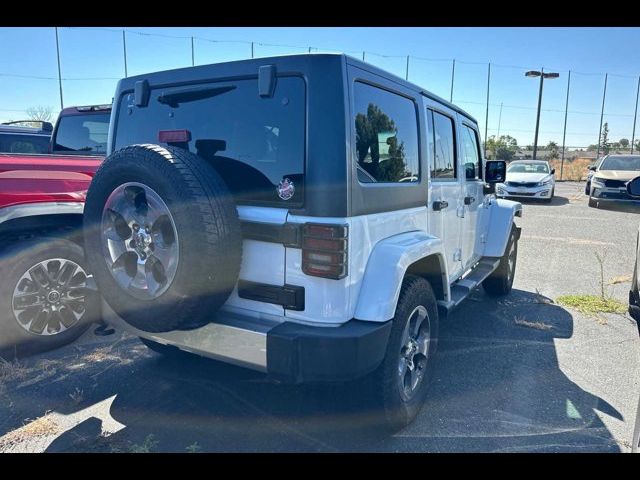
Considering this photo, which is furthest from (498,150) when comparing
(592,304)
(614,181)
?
(592,304)

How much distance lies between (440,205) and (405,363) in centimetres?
124

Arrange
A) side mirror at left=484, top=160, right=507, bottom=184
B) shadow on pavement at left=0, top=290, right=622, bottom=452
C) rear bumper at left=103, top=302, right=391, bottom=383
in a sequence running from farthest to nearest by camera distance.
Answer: side mirror at left=484, top=160, right=507, bottom=184 < shadow on pavement at left=0, top=290, right=622, bottom=452 < rear bumper at left=103, top=302, right=391, bottom=383

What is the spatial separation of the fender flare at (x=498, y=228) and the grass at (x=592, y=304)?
1.08 meters

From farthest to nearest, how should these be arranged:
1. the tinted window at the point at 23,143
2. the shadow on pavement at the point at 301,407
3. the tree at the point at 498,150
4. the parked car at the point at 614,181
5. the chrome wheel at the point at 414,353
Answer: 1. the tree at the point at 498,150
2. the parked car at the point at 614,181
3. the tinted window at the point at 23,143
4. the chrome wheel at the point at 414,353
5. the shadow on pavement at the point at 301,407

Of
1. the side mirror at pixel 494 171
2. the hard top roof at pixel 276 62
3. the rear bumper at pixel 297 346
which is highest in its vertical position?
the hard top roof at pixel 276 62

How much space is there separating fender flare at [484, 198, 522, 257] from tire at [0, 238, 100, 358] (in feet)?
13.3

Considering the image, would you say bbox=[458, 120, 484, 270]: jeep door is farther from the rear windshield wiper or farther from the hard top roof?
the rear windshield wiper

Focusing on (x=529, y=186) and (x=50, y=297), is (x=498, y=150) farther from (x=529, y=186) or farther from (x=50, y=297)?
(x=50, y=297)

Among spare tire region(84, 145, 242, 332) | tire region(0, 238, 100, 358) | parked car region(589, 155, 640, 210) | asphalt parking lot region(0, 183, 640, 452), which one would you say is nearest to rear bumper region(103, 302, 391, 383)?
spare tire region(84, 145, 242, 332)

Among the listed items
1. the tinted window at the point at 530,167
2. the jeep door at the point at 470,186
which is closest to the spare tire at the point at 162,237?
the jeep door at the point at 470,186

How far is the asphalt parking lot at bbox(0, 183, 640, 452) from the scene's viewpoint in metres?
2.63

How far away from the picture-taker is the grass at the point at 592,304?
4.94m

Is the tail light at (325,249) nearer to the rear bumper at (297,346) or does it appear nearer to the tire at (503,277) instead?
the rear bumper at (297,346)

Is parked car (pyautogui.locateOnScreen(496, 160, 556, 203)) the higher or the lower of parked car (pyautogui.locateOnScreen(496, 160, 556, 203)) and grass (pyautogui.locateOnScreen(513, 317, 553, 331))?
the higher
